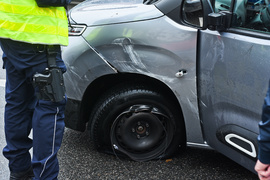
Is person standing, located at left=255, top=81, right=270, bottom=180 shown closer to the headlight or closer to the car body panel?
the car body panel

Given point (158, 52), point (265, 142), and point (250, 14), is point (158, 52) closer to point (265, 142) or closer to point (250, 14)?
point (250, 14)

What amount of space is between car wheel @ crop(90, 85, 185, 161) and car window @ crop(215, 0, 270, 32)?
2.53 ft

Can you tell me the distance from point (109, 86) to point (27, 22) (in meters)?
0.97

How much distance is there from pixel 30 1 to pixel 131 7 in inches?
33.9

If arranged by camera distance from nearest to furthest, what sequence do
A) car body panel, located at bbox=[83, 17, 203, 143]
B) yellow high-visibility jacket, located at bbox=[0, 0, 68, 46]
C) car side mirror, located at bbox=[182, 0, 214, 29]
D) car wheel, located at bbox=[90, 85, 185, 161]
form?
yellow high-visibility jacket, located at bbox=[0, 0, 68, 46], car side mirror, located at bbox=[182, 0, 214, 29], car body panel, located at bbox=[83, 17, 203, 143], car wheel, located at bbox=[90, 85, 185, 161]

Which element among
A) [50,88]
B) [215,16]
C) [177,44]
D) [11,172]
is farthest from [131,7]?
[11,172]

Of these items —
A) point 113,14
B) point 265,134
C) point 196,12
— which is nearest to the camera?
point 265,134

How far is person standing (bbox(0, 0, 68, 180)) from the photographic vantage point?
2.19m

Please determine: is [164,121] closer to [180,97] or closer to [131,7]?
[180,97]

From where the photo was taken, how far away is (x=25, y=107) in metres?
2.53

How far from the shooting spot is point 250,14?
2.41m

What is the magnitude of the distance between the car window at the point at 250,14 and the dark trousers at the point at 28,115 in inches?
42.7

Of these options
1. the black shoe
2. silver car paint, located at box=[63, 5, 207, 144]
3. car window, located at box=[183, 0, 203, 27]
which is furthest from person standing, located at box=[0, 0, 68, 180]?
car window, located at box=[183, 0, 203, 27]

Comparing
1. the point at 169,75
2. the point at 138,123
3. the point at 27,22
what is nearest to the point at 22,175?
the point at 138,123
